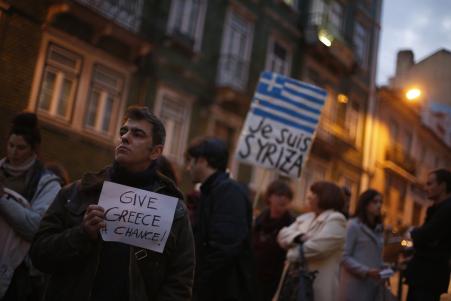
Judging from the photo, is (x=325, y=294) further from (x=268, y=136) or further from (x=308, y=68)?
(x=308, y=68)

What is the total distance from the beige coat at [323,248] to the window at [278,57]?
1475 centimetres

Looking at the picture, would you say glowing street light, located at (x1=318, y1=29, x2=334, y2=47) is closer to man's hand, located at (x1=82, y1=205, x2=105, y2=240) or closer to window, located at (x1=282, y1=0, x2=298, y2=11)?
window, located at (x1=282, y1=0, x2=298, y2=11)

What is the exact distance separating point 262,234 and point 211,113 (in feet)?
37.7

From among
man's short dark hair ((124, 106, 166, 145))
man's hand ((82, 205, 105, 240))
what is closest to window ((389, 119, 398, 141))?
man's short dark hair ((124, 106, 166, 145))

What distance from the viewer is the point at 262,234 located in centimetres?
630

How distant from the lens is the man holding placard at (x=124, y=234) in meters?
2.76

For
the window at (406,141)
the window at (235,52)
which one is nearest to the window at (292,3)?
the window at (235,52)

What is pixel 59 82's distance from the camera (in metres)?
13.5

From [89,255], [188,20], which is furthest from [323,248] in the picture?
[188,20]

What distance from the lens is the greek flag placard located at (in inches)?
305

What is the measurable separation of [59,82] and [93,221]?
37.2ft

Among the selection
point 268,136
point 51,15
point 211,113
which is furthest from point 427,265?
point 211,113

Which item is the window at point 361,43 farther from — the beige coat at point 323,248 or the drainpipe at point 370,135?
the beige coat at point 323,248

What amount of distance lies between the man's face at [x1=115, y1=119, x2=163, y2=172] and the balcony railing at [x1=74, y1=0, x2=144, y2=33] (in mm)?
10939
